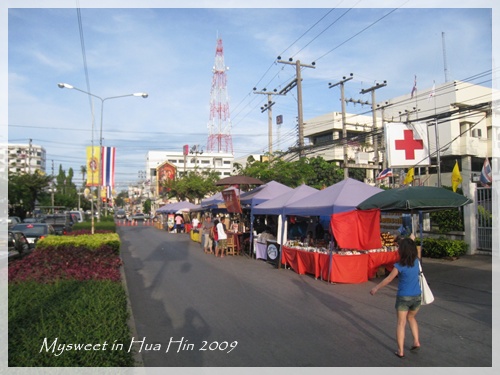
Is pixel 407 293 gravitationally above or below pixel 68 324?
above

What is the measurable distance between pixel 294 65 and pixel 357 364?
2105 cm

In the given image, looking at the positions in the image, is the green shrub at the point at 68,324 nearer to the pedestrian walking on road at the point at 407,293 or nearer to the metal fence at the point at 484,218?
the pedestrian walking on road at the point at 407,293

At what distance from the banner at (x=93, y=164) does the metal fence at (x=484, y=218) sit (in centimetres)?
1576

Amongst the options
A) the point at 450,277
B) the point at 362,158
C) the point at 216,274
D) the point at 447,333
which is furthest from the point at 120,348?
the point at 362,158

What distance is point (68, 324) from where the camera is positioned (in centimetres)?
468

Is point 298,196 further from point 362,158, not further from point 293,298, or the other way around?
point 362,158

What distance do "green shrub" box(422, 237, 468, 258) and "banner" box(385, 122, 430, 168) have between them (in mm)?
2936

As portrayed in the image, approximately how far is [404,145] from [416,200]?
20.6 ft

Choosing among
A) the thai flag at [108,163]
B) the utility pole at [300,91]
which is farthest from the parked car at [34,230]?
the utility pole at [300,91]

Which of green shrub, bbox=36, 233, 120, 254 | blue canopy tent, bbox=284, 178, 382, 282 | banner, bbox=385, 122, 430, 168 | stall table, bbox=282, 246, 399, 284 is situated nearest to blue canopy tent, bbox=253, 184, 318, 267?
blue canopy tent, bbox=284, 178, 382, 282

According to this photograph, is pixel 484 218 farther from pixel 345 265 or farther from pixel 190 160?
pixel 190 160

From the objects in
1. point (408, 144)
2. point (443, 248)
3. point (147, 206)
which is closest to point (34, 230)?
point (408, 144)

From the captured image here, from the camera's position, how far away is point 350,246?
11.0 m

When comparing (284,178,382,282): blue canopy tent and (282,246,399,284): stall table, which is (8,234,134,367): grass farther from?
(284,178,382,282): blue canopy tent
